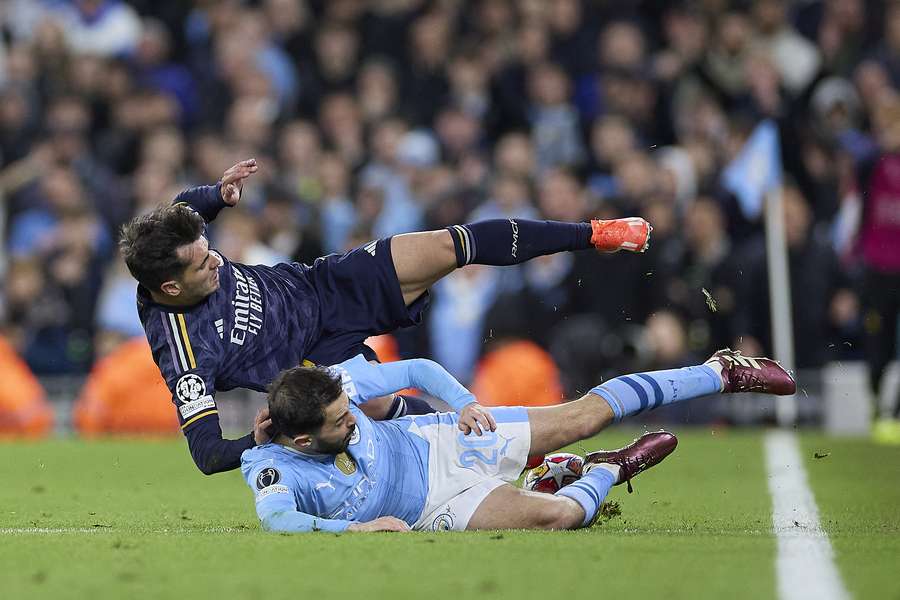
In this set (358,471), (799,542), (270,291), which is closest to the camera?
(799,542)

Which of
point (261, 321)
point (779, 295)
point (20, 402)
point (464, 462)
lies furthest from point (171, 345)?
point (779, 295)

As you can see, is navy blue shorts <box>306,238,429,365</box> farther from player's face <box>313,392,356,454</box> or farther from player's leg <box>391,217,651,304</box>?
player's face <box>313,392,356,454</box>

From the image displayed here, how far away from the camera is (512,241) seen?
743 centimetres

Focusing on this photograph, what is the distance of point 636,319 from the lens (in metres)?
13.1

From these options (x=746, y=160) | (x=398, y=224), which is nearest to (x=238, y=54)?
(x=398, y=224)

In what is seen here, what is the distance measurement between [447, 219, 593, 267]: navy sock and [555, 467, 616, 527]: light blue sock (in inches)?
46.5

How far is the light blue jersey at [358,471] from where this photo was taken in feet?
20.6

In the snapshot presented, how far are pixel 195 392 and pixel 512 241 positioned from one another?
169 centimetres

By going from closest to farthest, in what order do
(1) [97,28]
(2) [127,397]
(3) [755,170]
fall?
(2) [127,397] < (3) [755,170] < (1) [97,28]

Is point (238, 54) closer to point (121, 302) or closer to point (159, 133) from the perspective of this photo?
point (159, 133)

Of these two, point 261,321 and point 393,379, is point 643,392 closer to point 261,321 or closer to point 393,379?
point 393,379

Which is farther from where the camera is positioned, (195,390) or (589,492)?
(195,390)

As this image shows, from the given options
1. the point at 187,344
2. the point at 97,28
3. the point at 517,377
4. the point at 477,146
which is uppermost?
the point at 97,28

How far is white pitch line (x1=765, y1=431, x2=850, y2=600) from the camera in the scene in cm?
492
